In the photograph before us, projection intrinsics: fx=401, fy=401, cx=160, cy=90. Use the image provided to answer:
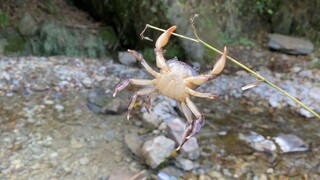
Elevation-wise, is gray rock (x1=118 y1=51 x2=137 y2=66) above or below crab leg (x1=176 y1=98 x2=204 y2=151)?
below

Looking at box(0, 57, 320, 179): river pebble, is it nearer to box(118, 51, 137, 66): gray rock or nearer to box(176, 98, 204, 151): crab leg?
box(118, 51, 137, 66): gray rock

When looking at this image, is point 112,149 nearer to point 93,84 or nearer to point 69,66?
point 93,84

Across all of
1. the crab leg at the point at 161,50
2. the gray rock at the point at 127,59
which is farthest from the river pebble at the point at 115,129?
the crab leg at the point at 161,50

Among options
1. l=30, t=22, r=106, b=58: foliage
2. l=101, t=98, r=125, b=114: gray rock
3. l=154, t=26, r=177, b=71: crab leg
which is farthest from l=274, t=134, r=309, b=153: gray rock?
l=30, t=22, r=106, b=58: foliage

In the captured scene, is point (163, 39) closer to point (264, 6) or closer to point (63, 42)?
point (63, 42)

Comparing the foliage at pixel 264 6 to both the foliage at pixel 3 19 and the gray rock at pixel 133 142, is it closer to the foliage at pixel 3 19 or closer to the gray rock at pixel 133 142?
the gray rock at pixel 133 142

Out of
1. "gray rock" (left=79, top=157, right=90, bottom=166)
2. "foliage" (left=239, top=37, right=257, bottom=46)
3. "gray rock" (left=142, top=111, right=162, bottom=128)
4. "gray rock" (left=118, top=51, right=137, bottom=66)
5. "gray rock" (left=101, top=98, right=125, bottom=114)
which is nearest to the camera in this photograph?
"gray rock" (left=79, top=157, right=90, bottom=166)

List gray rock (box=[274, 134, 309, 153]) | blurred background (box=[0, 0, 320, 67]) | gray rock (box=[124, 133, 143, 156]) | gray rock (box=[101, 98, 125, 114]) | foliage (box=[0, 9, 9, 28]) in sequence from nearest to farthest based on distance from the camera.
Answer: gray rock (box=[124, 133, 143, 156]) < gray rock (box=[274, 134, 309, 153]) < gray rock (box=[101, 98, 125, 114]) < blurred background (box=[0, 0, 320, 67]) < foliage (box=[0, 9, 9, 28])
